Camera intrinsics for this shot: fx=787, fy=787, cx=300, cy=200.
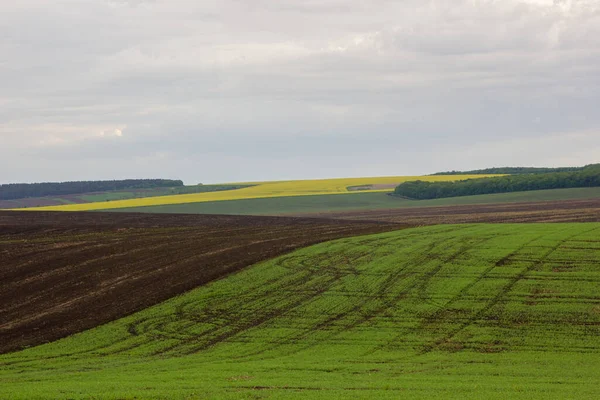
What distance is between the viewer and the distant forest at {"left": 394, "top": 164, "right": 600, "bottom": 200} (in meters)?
125

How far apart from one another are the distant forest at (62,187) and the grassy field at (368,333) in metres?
120

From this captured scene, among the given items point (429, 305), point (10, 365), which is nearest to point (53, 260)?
point (10, 365)

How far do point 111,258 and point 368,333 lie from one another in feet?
79.8

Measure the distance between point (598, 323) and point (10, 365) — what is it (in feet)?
84.6

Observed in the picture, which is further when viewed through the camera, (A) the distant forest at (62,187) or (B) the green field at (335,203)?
(A) the distant forest at (62,187)

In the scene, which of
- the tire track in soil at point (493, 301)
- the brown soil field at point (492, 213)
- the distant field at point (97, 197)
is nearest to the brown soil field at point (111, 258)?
the brown soil field at point (492, 213)

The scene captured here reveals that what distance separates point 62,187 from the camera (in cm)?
17100

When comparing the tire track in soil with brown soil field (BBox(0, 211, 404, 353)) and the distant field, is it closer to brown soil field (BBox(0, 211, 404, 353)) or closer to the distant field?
brown soil field (BBox(0, 211, 404, 353))

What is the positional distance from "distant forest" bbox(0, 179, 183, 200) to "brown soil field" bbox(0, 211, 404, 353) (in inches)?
3382

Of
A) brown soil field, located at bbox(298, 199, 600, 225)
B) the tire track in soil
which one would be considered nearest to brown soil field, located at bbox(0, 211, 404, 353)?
brown soil field, located at bbox(298, 199, 600, 225)

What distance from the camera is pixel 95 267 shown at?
170 feet

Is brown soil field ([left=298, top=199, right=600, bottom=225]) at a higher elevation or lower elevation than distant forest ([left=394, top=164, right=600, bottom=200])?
lower

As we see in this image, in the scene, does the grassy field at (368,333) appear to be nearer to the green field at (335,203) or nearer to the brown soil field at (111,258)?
the brown soil field at (111,258)

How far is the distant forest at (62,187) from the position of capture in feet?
530
